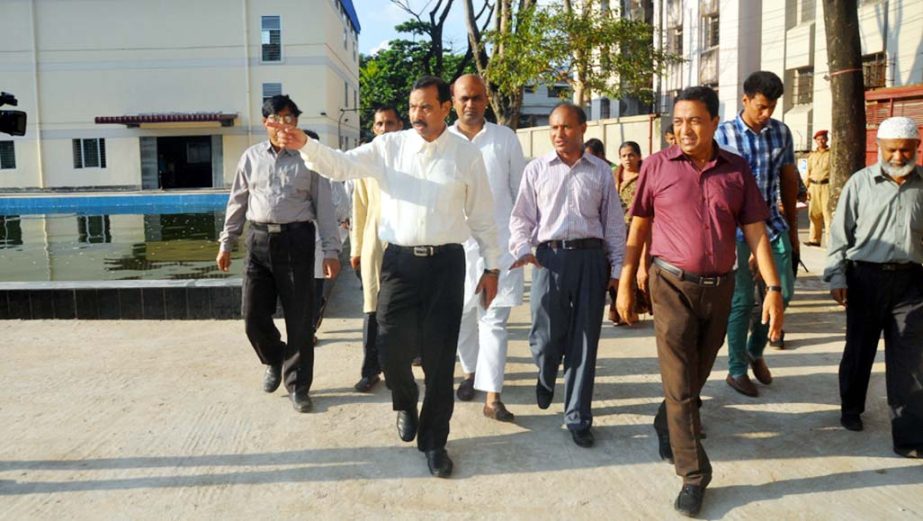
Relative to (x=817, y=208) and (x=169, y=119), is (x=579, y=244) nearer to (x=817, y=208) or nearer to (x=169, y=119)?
(x=817, y=208)

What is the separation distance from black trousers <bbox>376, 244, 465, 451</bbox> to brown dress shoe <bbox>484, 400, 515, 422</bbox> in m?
0.73

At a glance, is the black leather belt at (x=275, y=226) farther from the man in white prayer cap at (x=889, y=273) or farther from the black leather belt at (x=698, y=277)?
the man in white prayer cap at (x=889, y=273)

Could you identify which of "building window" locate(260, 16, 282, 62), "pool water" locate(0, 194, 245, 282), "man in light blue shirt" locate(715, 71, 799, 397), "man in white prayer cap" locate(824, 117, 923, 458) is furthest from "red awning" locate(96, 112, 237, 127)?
"man in white prayer cap" locate(824, 117, 923, 458)

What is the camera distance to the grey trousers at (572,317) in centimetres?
437

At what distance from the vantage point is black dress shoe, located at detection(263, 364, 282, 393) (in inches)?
205

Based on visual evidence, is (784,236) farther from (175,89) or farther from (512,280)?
(175,89)

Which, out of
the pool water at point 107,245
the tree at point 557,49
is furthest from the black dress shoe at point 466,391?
the tree at point 557,49

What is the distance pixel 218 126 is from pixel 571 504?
1247 inches

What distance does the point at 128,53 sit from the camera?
32156mm

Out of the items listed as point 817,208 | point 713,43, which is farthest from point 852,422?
point 713,43

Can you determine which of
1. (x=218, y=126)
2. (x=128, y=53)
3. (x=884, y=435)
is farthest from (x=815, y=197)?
(x=128, y=53)

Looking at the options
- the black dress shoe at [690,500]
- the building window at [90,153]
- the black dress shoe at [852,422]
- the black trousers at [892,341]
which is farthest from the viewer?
the building window at [90,153]

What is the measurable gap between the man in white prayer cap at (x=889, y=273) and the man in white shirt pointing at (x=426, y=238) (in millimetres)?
2155

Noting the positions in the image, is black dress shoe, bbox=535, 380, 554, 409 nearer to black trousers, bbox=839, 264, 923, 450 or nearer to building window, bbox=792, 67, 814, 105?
black trousers, bbox=839, 264, 923, 450
